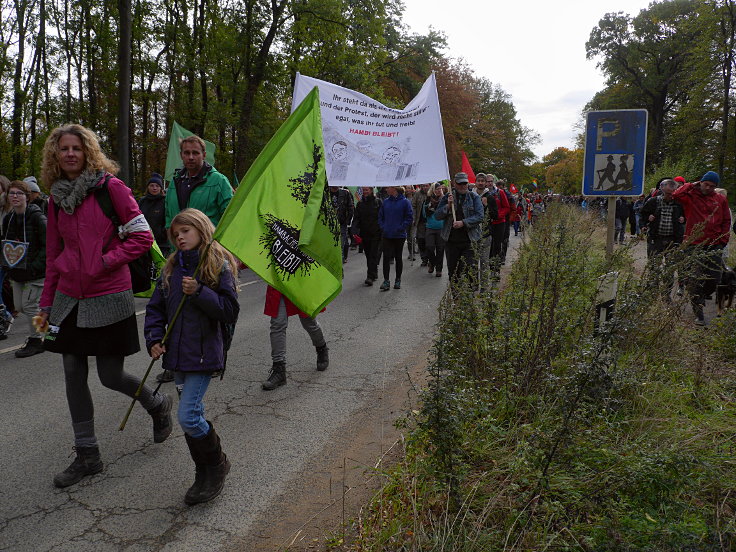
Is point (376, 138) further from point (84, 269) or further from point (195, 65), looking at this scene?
point (195, 65)

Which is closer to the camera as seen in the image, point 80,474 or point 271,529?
point 271,529

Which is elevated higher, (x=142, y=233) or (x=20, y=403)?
(x=142, y=233)

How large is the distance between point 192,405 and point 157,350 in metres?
0.35

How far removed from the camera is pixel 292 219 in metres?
3.85

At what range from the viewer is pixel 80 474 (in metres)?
3.54

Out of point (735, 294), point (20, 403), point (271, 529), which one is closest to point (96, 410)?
point (20, 403)

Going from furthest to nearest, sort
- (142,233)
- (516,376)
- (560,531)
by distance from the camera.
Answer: (516,376) → (142,233) → (560,531)

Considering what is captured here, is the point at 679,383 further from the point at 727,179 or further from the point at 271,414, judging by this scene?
the point at 727,179

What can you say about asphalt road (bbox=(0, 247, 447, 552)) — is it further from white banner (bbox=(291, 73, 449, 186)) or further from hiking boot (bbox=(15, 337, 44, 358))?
white banner (bbox=(291, 73, 449, 186))

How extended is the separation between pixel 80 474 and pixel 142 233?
146cm

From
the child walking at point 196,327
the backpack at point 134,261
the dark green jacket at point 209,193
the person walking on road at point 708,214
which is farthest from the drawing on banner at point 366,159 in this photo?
the person walking on road at point 708,214

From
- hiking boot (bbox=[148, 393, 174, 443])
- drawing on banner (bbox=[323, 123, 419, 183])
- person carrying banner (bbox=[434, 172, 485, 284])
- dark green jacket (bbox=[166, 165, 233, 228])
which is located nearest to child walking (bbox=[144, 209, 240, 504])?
hiking boot (bbox=[148, 393, 174, 443])

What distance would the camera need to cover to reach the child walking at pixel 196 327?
324 centimetres

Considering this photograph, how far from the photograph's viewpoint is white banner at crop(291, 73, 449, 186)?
6.44m
